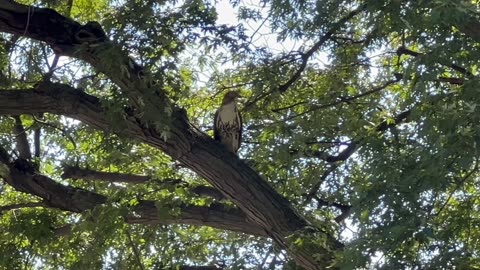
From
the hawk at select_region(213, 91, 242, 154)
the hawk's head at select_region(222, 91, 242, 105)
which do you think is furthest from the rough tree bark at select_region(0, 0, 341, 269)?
the hawk's head at select_region(222, 91, 242, 105)

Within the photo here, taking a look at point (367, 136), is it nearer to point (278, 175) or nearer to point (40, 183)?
point (278, 175)

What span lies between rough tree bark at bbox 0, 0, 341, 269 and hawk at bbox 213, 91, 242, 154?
104 centimetres

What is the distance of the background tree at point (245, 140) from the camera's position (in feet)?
16.4

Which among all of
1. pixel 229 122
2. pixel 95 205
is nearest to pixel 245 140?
pixel 229 122

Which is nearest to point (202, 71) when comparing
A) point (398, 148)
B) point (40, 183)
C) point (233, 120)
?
point (233, 120)

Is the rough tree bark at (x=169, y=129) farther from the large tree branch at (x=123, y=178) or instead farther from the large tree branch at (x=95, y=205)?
the large tree branch at (x=123, y=178)

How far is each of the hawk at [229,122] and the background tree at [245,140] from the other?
0.53ft

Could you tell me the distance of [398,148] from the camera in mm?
5688

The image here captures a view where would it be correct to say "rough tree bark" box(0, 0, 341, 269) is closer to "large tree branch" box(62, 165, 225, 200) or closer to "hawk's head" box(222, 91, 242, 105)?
"large tree branch" box(62, 165, 225, 200)

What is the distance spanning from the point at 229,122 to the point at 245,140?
442 millimetres

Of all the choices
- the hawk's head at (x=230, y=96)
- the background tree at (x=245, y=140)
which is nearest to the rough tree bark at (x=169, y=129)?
the background tree at (x=245, y=140)

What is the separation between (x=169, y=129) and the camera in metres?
5.86

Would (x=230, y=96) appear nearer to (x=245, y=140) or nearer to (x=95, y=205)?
(x=245, y=140)

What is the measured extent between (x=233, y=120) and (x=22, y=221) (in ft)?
5.92
